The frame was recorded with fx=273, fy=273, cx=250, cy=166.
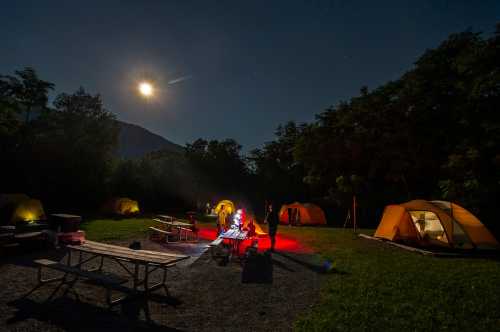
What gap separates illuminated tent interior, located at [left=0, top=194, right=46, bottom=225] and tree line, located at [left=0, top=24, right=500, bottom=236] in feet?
21.4

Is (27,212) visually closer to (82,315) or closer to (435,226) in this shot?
(82,315)

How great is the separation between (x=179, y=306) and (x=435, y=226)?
13.0m

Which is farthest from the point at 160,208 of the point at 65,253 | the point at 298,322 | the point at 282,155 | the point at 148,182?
the point at 298,322

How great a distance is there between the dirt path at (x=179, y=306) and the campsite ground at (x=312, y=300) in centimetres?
2

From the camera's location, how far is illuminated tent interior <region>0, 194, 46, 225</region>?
15.9 metres

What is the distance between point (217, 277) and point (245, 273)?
0.87 metres

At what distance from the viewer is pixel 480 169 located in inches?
646

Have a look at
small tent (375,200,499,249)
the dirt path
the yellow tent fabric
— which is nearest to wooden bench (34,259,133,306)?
the dirt path

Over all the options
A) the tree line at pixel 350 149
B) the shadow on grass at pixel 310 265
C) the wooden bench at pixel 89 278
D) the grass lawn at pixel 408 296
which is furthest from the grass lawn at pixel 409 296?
the tree line at pixel 350 149

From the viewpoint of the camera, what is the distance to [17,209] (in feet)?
54.3

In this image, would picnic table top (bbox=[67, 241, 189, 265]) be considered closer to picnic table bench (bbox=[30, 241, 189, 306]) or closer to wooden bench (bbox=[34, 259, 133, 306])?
picnic table bench (bbox=[30, 241, 189, 306])

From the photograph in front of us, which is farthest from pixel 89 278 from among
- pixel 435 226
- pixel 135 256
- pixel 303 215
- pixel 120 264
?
pixel 303 215

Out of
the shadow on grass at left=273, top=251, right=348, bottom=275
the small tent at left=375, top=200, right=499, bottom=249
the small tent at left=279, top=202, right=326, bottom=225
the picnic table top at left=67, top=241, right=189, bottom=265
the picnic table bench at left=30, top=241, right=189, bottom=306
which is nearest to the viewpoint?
the picnic table bench at left=30, top=241, right=189, bottom=306

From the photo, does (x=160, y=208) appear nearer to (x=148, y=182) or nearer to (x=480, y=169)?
(x=148, y=182)
